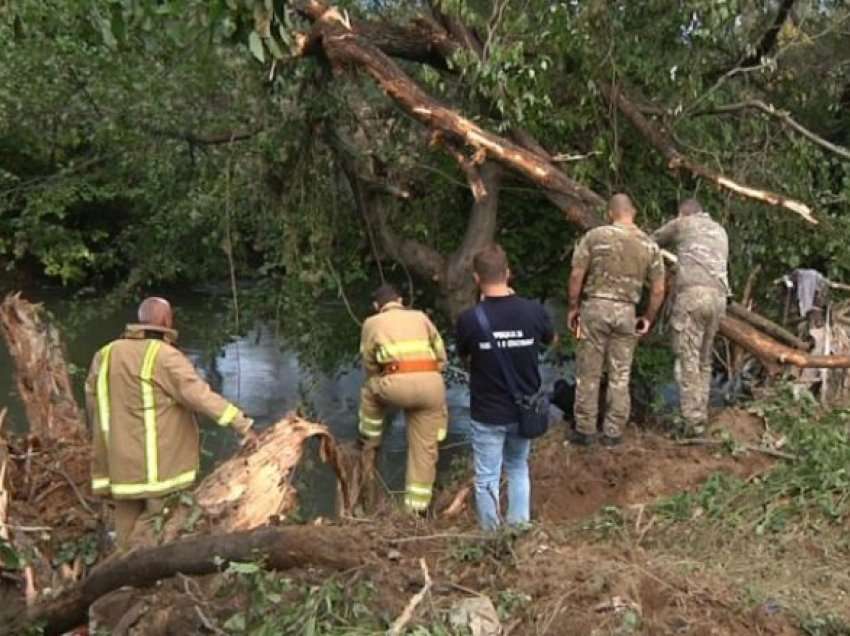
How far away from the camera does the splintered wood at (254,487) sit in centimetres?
548

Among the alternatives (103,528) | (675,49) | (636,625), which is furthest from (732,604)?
(675,49)

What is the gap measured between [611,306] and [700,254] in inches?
32.6

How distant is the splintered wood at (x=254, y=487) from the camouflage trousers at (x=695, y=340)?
3236 mm

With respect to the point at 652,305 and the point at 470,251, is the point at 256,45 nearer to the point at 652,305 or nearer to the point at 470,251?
the point at 652,305

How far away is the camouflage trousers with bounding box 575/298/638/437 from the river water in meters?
2.11

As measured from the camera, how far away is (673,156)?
9.27 m

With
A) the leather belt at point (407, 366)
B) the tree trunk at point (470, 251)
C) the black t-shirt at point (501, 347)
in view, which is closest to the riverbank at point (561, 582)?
the black t-shirt at point (501, 347)

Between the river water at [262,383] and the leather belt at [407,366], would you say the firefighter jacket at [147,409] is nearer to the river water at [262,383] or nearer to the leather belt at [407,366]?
the leather belt at [407,366]

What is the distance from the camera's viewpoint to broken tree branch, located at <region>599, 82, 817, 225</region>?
873cm

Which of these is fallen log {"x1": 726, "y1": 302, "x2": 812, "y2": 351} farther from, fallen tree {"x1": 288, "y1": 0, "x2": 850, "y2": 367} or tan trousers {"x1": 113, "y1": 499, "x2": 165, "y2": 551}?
tan trousers {"x1": 113, "y1": 499, "x2": 165, "y2": 551}

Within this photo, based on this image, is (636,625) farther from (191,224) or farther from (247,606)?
(191,224)

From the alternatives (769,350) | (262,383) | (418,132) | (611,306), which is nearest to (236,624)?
(611,306)

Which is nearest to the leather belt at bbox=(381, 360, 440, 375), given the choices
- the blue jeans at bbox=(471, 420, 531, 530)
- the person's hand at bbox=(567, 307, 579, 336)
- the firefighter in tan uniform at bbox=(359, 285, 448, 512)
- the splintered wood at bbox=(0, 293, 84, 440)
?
the firefighter in tan uniform at bbox=(359, 285, 448, 512)

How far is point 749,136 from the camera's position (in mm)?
10094
